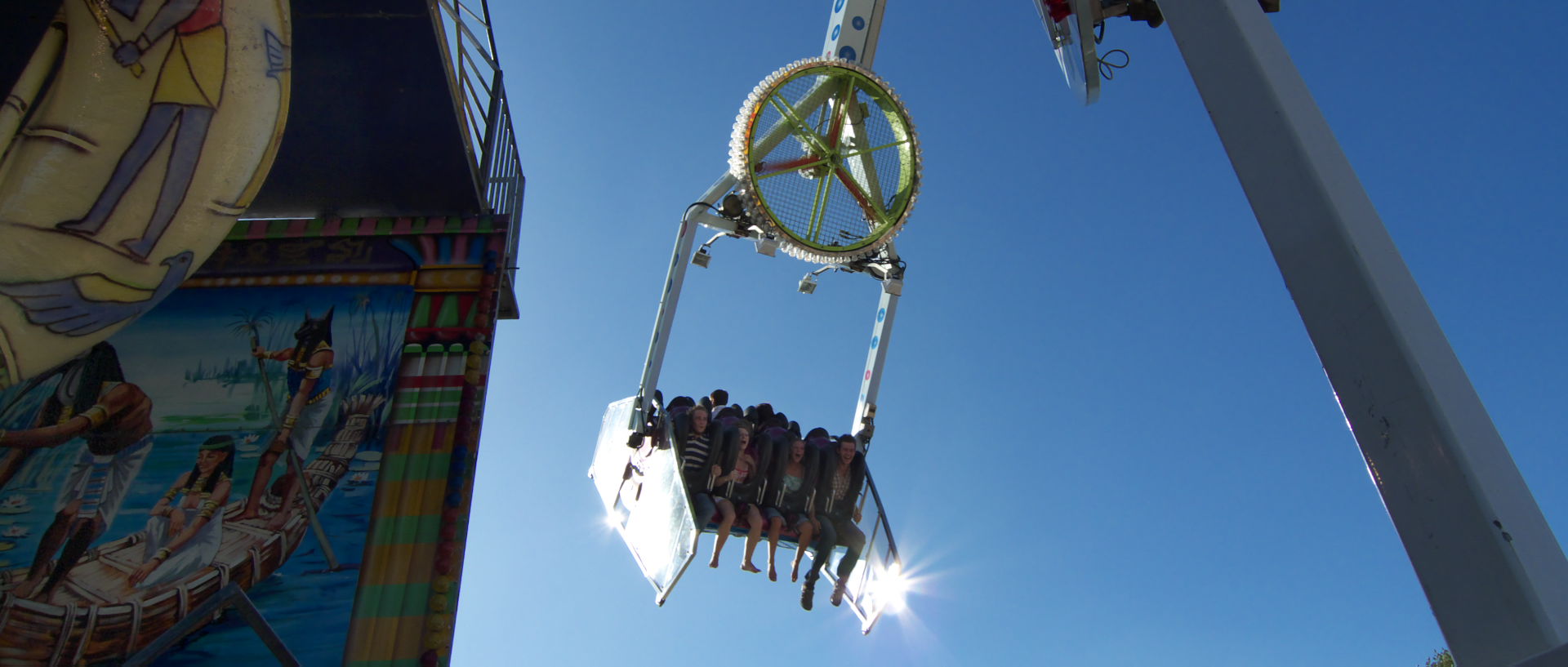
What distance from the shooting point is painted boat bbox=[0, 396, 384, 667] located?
687 centimetres

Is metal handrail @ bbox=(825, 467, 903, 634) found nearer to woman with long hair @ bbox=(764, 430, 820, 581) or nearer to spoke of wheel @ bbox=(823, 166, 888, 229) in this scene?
woman with long hair @ bbox=(764, 430, 820, 581)

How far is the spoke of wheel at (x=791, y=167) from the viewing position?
9.75 metres

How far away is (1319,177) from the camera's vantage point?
6.95 feet

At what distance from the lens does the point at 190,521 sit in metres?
7.51

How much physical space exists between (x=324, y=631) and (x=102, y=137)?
4.07m

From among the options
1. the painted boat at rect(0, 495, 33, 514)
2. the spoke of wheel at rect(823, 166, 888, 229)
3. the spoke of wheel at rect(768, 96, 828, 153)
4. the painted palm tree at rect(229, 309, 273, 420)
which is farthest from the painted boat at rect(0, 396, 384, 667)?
the spoke of wheel at rect(823, 166, 888, 229)

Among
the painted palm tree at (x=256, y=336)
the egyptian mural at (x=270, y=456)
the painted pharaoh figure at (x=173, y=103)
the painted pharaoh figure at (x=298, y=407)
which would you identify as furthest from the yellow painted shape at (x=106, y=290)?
the painted palm tree at (x=256, y=336)

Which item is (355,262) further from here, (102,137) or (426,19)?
(102,137)

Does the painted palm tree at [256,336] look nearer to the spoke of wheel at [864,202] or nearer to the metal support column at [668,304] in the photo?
the metal support column at [668,304]

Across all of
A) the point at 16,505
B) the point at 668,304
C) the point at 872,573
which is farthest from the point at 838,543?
the point at 16,505

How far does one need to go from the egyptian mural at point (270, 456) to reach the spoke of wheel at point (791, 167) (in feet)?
7.81

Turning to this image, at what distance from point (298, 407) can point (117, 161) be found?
14.4 ft

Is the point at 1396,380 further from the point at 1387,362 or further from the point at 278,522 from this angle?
the point at 278,522

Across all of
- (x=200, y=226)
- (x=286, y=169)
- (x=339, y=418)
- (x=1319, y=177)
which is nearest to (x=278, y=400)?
(x=339, y=418)
